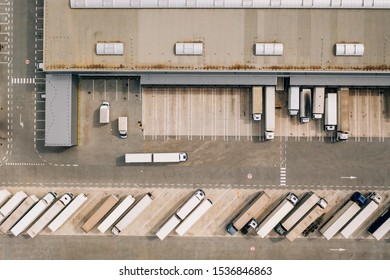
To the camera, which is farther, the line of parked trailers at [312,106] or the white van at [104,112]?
the white van at [104,112]

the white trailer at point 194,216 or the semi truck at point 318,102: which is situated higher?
the semi truck at point 318,102

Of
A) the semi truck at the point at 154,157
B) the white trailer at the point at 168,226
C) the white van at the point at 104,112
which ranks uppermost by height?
the white van at the point at 104,112

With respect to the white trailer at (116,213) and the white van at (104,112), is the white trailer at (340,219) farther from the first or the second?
the white van at (104,112)

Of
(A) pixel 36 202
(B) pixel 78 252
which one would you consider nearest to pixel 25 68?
(A) pixel 36 202

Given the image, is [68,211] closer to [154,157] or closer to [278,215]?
[154,157]

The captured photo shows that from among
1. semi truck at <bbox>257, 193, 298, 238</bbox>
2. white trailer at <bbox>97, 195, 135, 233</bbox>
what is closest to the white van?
white trailer at <bbox>97, 195, 135, 233</bbox>

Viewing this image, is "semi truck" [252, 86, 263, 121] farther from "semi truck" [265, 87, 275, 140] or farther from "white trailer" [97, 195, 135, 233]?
"white trailer" [97, 195, 135, 233]

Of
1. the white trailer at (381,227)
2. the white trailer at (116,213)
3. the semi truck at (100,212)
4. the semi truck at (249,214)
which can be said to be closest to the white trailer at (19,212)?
the semi truck at (100,212)

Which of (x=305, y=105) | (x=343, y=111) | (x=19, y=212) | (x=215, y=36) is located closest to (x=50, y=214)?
(x=19, y=212)

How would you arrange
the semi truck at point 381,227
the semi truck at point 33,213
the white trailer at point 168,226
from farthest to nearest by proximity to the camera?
1. the semi truck at point 33,213
2. the white trailer at point 168,226
3. the semi truck at point 381,227
